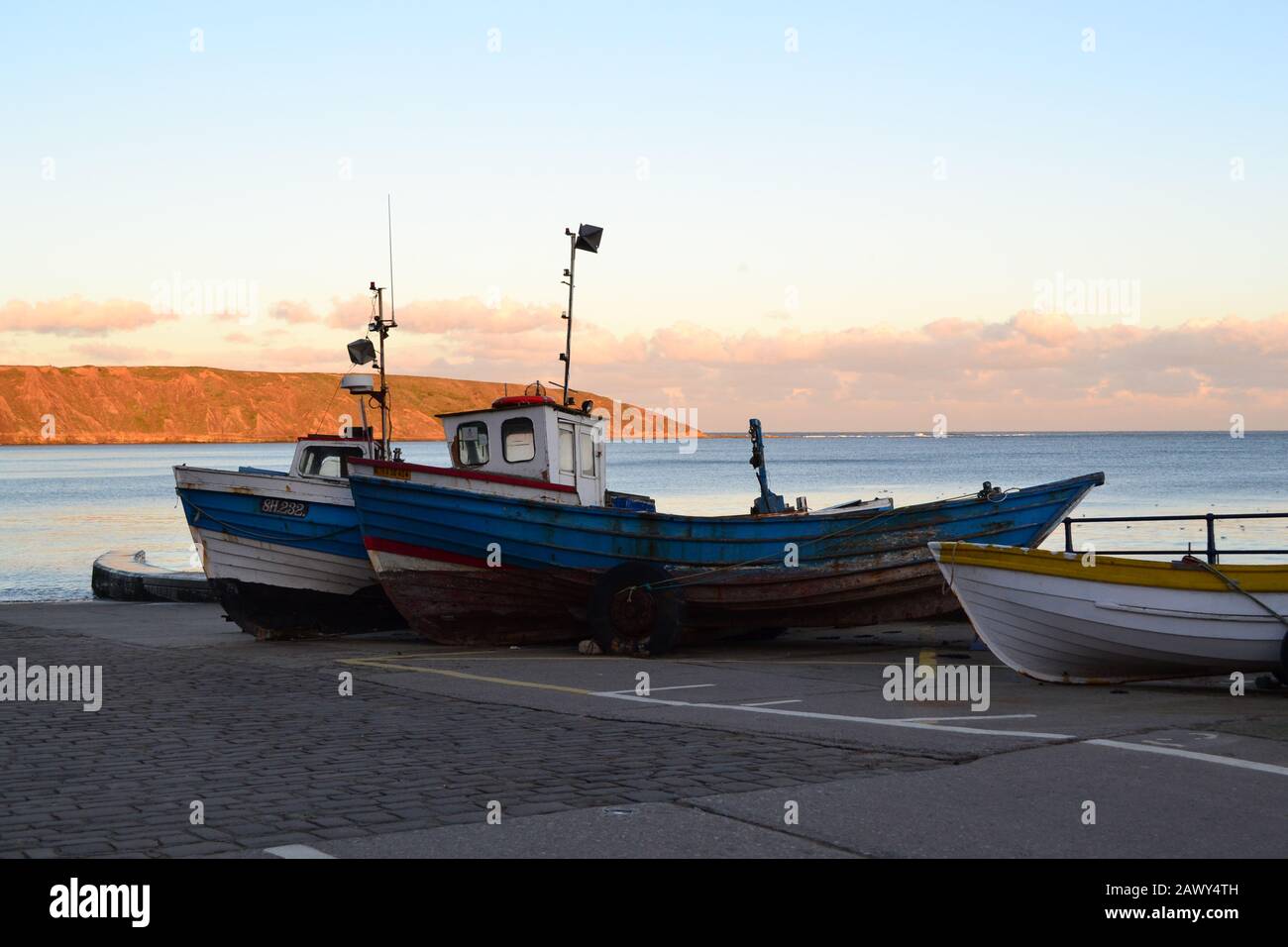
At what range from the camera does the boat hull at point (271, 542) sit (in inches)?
703

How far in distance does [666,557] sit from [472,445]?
3699 mm

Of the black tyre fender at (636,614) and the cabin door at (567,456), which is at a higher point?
the cabin door at (567,456)

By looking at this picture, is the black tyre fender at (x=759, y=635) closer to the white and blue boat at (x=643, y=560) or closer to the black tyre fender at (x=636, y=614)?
the white and blue boat at (x=643, y=560)

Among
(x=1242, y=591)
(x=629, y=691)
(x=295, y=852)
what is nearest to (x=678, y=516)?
(x=629, y=691)

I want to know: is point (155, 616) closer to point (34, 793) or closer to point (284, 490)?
point (284, 490)

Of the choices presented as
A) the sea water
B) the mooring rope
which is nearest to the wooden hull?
the sea water

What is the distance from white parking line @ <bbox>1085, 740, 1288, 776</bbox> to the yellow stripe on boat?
2.91m

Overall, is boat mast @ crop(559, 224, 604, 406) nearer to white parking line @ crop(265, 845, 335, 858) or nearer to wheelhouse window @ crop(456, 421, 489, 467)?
wheelhouse window @ crop(456, 421, 489, 467)

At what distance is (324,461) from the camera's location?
19.2 m

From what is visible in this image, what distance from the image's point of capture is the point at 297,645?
17.3 metres

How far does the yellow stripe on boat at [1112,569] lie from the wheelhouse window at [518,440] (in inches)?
287

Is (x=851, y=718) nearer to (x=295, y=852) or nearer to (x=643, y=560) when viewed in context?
(x=295, y=852)

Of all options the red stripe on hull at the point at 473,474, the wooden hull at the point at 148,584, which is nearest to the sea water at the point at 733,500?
the wooden hull at the point at 148,584
